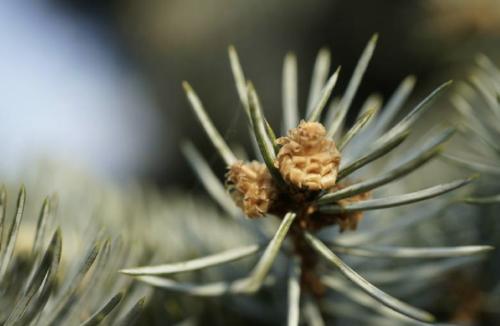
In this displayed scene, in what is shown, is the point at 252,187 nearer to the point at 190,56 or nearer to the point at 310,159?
the point at 310,159

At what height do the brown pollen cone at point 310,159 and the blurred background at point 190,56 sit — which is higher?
the blurred background at point 190,56

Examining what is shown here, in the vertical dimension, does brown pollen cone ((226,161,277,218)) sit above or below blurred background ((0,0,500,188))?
below

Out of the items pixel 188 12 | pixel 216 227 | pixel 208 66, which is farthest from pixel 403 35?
pixel 216 227

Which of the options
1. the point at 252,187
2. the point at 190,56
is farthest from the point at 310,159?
the point at 190,56

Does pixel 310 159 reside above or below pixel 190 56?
below

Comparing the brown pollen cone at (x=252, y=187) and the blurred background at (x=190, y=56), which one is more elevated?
the blurred background at (x=190, y=56)
